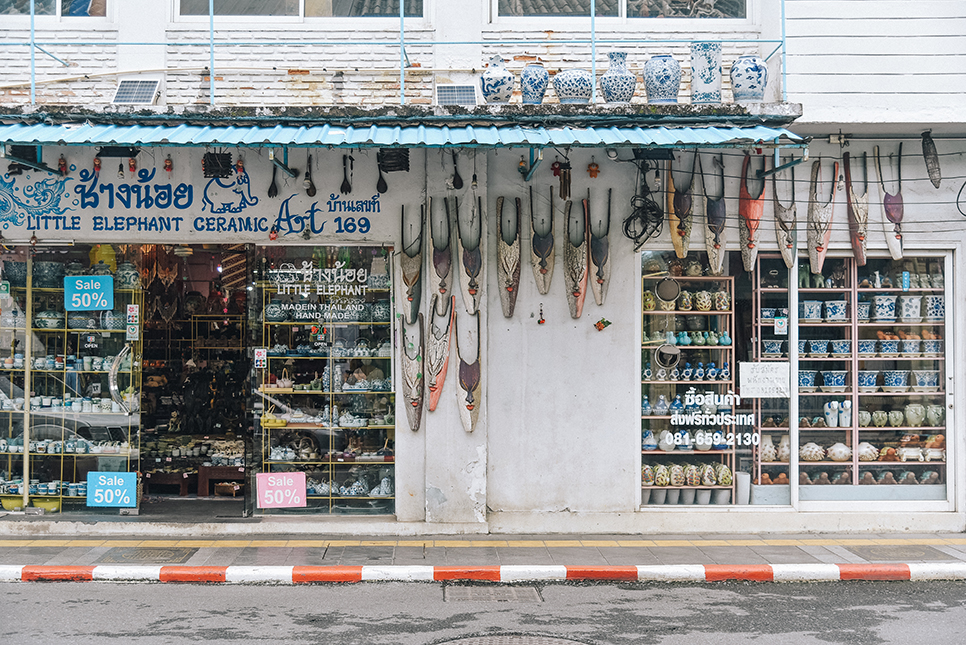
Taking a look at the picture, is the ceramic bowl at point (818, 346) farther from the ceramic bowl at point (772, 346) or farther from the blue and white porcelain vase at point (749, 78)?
A: the blue and white porcelain vase at point (749, 78)

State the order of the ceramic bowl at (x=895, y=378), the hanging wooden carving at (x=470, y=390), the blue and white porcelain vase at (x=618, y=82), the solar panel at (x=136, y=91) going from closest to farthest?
the blue and white porcelain vase at (x=618, y=82)
the solar panel at (x=136, y=91)
the hanging wooden carving at (x=470, y=390)
the ceramic bowl at (x=895, y=378)

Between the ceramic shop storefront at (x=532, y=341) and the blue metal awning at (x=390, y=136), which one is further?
the ceramic shop storefront at (x=532, y=341)

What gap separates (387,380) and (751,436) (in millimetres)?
4354

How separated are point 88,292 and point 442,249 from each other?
4.24m

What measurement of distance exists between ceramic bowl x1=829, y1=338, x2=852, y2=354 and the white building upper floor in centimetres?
266

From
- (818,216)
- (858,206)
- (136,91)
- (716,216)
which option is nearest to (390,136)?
(136,91)

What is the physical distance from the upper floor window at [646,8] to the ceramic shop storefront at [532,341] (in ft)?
5.97

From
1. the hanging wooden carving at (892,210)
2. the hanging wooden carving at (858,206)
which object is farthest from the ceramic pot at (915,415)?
the hanging wooden carving at (858,206)

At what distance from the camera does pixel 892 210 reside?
907 centimetres

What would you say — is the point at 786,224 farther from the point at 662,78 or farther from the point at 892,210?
the point at 662,78

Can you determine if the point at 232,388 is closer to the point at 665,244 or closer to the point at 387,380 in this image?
the point at 387,380

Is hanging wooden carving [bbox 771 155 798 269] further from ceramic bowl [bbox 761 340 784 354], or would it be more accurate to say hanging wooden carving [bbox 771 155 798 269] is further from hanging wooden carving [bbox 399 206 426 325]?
hanging wooden carving [bbox 399 206 426 325]

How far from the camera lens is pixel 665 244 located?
899 cm

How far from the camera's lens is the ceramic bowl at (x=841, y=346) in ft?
30.7
